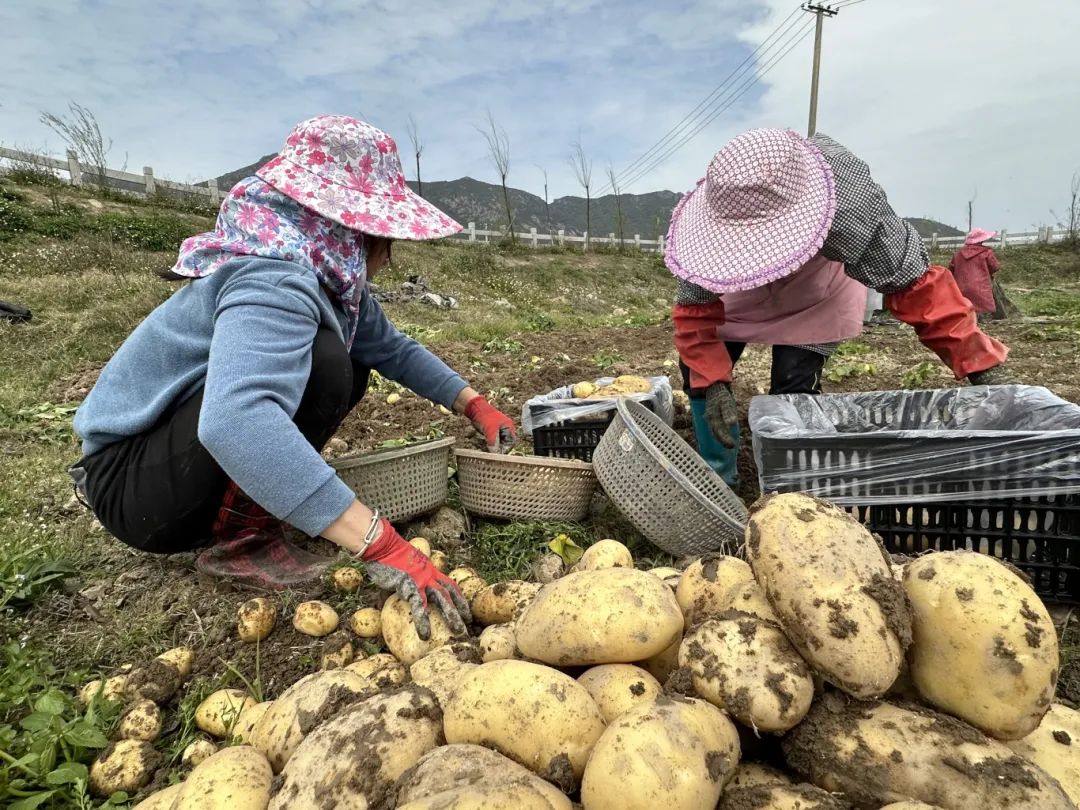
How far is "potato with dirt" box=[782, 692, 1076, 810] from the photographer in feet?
3.43

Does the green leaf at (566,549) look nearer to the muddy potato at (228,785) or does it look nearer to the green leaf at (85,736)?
the muddy potato at (228,785)

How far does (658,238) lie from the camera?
3119 cm

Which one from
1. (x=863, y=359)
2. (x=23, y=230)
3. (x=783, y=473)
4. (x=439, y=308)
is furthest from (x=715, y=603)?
(x=23, y=230)

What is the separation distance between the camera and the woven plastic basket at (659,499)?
2199mm

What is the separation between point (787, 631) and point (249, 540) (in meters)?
1.90

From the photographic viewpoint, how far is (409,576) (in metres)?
1.83

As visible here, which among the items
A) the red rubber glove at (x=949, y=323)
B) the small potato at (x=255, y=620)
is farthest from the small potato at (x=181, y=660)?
the red rubber glove at (x=949, y=323)

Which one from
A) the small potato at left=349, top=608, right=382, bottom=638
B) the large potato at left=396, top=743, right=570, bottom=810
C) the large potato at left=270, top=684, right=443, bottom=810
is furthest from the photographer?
the small potato at left=349, top=608, right=382, bottom=638

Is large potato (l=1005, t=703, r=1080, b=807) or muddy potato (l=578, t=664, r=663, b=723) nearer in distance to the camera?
large potato (l=1005, t=703, r=1080, b=807)

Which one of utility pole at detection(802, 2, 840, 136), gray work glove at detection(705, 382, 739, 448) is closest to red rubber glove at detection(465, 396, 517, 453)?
gray work glove at detection(705, 382, 739, 448)

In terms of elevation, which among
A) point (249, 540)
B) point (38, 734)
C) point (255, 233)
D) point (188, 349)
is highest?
point (255, 233)

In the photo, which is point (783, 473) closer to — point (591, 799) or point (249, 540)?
point (591, 799)

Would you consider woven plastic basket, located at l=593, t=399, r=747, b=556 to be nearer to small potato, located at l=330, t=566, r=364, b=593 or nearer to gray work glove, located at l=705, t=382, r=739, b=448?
gray work glove, located at l=705, t=382, r=739, b=448

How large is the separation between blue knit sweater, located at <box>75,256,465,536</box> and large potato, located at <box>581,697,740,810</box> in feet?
3.24
